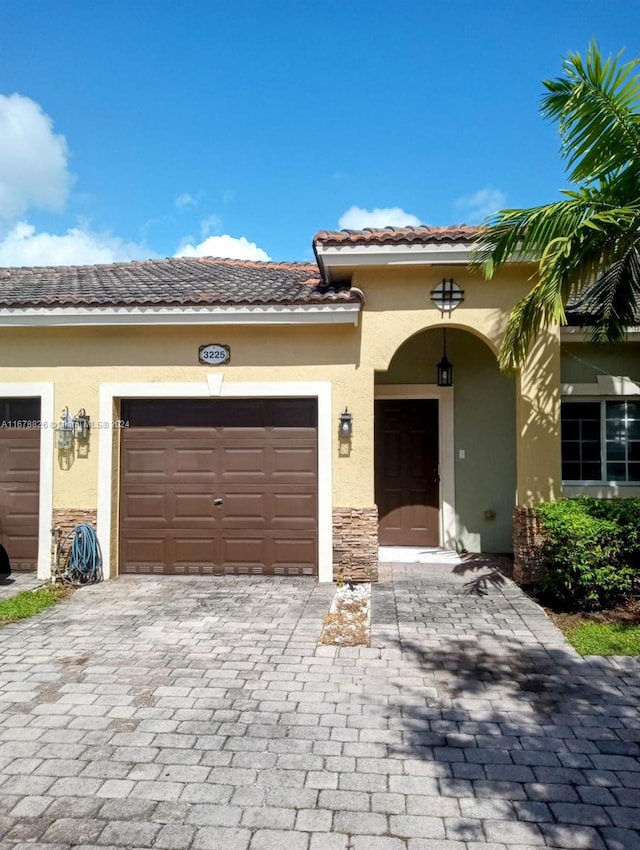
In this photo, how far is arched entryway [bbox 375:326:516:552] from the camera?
9.79 m

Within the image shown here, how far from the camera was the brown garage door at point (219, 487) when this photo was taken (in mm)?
8469

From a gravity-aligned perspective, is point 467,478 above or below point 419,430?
below

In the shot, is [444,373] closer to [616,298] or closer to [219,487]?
[616,298]

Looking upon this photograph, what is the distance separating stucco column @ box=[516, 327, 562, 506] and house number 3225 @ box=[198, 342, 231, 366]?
4603 millimetres

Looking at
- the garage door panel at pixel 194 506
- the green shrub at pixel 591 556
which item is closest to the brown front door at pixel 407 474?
the green shrub at pixel 591 556

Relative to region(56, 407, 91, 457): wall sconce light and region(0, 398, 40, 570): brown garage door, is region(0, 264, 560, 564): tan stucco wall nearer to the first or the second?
region(56, 407, 91, 457): wall sconce light

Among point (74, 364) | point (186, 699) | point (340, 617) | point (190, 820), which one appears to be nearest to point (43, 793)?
point (190, 820)

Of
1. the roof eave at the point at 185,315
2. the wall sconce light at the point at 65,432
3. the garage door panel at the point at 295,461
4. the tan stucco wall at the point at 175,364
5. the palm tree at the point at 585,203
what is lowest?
the garage door panel at the point at 295,461

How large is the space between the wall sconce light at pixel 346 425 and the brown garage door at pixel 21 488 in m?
4.94

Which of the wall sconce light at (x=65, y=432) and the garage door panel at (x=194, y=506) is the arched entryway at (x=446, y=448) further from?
the wall sconce light at (x=65, y=432)

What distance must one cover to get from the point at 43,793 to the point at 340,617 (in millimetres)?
3824

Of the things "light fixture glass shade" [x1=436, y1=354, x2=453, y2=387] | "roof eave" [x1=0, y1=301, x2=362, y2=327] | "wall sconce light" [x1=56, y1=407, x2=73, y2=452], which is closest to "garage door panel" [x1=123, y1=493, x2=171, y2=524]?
"wall sconce light" [x1=56, y1=407, x2=73, y2=452]

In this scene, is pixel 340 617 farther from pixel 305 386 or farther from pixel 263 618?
pixel 305 386

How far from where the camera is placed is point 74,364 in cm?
855
